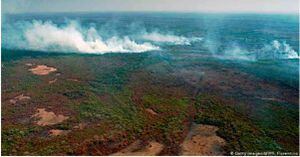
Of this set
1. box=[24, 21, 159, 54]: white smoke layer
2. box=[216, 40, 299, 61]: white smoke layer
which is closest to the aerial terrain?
box=[216, 40, 299, 61]: white smoke layer

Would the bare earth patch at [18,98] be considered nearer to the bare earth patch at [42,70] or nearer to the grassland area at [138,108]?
the grassland area at [138,108]

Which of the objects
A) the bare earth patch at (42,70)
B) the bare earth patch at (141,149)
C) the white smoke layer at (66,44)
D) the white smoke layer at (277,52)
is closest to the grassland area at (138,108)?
the bare earth patch at (141,149)

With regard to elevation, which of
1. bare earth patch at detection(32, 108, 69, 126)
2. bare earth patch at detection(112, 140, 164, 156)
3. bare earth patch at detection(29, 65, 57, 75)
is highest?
bare earth patch at detection(29, 65, 57, 75)

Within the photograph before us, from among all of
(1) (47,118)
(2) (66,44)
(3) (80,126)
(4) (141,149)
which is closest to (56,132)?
(3) (80,126)

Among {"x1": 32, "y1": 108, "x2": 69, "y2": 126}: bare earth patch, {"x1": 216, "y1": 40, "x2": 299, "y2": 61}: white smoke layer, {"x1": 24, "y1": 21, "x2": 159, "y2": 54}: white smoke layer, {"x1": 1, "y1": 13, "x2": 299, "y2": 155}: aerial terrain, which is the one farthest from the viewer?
{"x1": 24, "y1": 21, "x2": 159, "y2": 54}: white smoke layer

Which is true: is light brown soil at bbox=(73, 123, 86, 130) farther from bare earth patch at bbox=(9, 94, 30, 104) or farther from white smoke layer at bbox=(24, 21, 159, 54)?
white smoke layer at bbox=(24, 21, 159, 54)

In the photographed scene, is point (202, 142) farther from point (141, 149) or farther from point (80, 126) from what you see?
point (80, 126)

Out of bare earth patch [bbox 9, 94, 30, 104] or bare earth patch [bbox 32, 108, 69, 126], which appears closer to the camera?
bare earth patch [bbox 32, 108, 69, 126]
